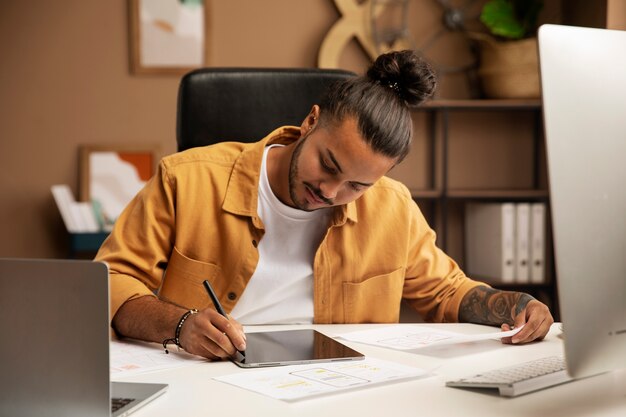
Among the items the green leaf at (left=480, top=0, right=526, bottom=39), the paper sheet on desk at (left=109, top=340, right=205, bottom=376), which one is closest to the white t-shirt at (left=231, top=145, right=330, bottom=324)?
the paper sheet on desk at (left=109, top=340, right=205, bottom=376)

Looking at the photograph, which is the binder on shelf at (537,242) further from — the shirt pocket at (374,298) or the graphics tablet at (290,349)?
the graphics tablet at (290,349)

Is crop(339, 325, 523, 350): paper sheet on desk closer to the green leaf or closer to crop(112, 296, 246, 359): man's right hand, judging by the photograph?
crop(112, 296, 246, 359): man's right hand

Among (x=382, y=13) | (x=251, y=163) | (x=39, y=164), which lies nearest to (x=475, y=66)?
(x=382, y=13)

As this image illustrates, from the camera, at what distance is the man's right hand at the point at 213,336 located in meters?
1.14

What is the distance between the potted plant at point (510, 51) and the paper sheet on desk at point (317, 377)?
2397 millimetres

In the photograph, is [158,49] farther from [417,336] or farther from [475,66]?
[417,336]

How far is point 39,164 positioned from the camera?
3412 millimetres

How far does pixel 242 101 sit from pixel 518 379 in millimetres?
1038

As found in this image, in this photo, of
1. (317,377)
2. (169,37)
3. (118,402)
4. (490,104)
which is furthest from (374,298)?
(169,37)

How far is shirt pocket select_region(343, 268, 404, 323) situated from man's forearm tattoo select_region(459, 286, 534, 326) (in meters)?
0.14

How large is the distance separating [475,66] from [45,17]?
1.84m

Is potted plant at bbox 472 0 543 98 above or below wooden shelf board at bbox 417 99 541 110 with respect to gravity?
above

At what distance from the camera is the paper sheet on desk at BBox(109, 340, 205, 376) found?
1104 mm

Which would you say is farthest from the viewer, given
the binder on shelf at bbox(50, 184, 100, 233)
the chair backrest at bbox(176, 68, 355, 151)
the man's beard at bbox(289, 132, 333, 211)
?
the binder on shelf at bbox(50, 184, 100, 233)
